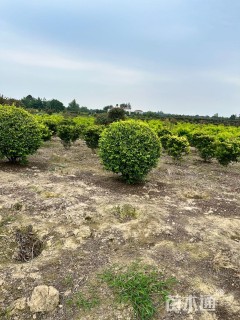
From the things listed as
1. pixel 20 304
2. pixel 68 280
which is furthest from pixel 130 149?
pixel 20 304

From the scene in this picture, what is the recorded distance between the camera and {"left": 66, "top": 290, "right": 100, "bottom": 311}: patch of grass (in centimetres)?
352

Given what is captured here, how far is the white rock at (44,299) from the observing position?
3500 millimetres

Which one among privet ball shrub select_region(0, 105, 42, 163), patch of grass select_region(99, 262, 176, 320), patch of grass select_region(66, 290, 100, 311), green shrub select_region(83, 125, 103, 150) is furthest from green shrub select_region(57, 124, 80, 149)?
patch of grass select_region(66, 290, 100, 311)

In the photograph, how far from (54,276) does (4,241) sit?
136 cm

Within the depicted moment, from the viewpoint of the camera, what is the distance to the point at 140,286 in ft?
12.4

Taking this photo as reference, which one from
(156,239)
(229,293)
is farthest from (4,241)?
(229,293)

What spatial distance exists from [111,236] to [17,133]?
201 inches

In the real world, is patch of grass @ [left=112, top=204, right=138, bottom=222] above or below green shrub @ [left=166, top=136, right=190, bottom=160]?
below

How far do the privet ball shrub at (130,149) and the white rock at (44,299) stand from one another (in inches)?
168

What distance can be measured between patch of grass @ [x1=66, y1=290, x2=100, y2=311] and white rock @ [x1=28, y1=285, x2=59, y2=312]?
17 centimetres

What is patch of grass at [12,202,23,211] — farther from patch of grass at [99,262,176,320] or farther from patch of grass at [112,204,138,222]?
patch of grass at [99,262,176,320]

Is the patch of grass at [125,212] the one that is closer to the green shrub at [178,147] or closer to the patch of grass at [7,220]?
the patch of grass at [7,220]

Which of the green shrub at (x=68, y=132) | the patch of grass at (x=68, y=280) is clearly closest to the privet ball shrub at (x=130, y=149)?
the patch of grass at (x=68, y=280)

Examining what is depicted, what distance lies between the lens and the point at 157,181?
8.79 meters
